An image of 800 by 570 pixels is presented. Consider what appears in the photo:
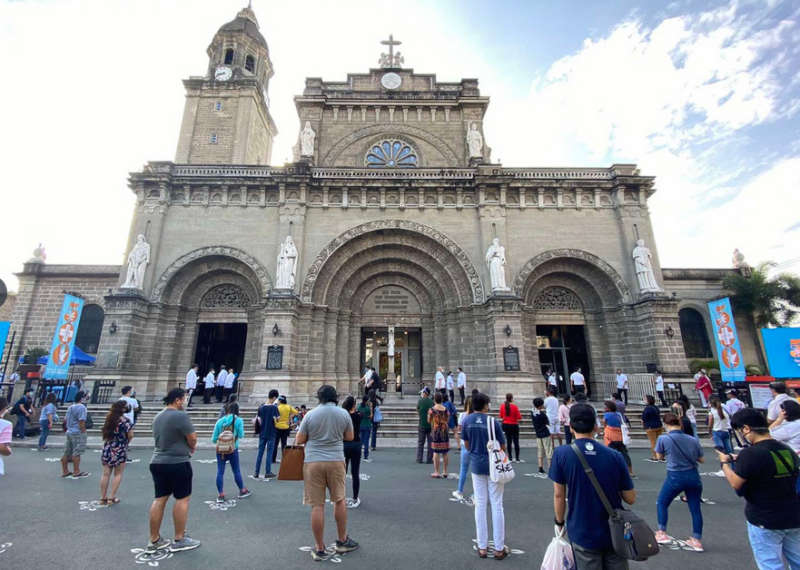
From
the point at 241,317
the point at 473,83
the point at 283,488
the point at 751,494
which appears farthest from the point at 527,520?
the point at 473,83

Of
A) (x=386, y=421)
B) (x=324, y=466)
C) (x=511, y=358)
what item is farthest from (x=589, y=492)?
(x=511, y=358)

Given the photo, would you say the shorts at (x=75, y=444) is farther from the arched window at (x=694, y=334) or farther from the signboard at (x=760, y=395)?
the arched window at (x=694, y=334)

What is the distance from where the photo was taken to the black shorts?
14.3 feet

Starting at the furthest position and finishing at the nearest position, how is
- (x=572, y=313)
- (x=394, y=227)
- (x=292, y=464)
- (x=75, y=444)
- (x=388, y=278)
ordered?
(x=388, y=278)
(x=572, y=313)
(x=394, y=227)
(x=75, y=444)
(x=292, y=464)

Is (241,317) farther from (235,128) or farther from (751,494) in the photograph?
(751,494)

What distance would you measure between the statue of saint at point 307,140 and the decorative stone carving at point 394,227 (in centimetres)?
738

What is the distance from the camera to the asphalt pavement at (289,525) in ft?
13.9

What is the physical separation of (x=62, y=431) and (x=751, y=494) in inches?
735

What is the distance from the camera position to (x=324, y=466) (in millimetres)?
4332

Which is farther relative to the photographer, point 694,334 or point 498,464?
point 694,334

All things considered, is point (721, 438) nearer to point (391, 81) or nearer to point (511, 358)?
point (511, 358)

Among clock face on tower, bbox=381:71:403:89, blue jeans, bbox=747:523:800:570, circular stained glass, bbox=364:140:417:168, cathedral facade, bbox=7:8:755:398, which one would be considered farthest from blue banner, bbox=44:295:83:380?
clock face on tower, bbox=381:71:403:89

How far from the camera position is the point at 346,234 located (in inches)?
743

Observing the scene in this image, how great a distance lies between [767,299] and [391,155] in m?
24.7
